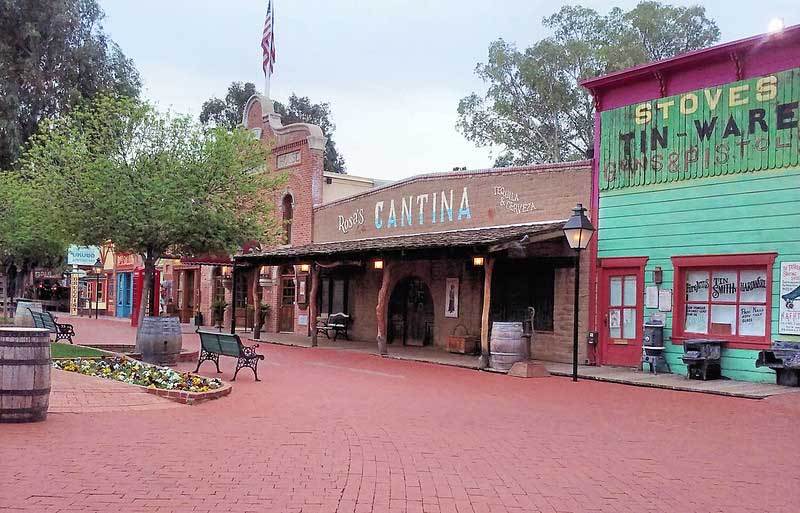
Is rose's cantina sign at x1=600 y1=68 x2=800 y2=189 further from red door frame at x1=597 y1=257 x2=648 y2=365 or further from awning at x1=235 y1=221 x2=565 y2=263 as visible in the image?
awning at x1=235 y1=221 x2=565 y2=263

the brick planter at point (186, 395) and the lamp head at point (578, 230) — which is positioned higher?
the lamp head at point (578, 230)

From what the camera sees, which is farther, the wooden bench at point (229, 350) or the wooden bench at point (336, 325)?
the wooden bench at point (336, 325)

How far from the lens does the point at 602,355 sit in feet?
52.2

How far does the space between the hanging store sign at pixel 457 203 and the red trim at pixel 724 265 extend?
2.76 metres

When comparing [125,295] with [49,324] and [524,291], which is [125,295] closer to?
[49,324]

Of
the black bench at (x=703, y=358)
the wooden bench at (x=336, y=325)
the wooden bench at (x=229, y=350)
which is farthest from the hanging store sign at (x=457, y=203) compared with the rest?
the wooden bench at (x=229, y=350)

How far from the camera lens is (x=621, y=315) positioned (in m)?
15.6

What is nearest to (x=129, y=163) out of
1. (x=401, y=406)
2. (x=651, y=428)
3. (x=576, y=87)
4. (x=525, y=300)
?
(x=401, y=406)

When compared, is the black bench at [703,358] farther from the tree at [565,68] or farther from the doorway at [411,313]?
the tree at [565,68]

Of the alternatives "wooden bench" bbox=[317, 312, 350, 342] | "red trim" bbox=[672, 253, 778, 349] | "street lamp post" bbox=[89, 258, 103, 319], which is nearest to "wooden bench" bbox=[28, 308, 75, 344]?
"wooden bench" bbox=[317, 312, 350, 342]

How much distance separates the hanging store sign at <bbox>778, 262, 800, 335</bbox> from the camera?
12.7m

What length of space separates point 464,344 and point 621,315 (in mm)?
4368

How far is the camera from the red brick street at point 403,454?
5.51m

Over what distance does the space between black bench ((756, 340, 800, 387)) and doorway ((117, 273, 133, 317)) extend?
3164 cm
